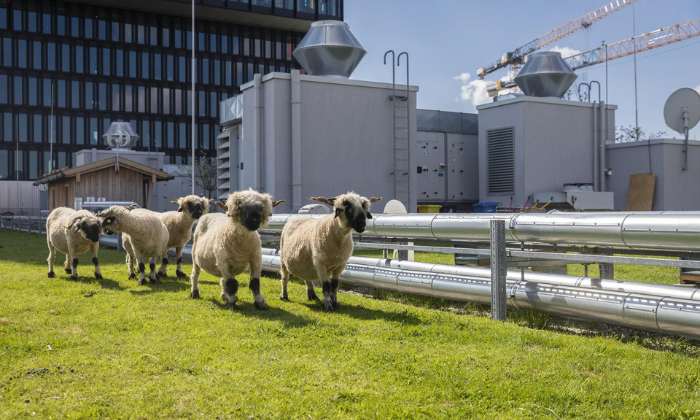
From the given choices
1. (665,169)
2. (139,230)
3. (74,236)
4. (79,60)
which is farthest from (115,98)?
(139,230)

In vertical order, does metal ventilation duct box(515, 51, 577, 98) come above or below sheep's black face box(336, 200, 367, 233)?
above

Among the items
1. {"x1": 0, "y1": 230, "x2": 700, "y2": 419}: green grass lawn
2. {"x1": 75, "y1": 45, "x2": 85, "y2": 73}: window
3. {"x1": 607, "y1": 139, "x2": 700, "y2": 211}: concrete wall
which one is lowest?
{"x1": 0, "y1": 230, "x2": 700, "y2": 419}: green grass lawn

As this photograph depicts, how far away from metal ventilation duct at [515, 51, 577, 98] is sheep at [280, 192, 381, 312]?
2330 cm

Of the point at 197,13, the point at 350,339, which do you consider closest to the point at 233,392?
the point at 350,339

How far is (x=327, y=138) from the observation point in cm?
2558


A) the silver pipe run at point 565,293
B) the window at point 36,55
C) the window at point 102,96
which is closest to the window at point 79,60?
the window at point 102,96

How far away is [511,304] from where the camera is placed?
802cm

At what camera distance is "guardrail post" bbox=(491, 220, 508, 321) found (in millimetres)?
7906

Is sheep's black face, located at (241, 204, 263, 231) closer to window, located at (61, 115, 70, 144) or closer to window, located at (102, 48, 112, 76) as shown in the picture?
window, located at (61, 115, 70, 144)

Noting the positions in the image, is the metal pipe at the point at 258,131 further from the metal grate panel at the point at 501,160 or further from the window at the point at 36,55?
the window at the point at 36,55

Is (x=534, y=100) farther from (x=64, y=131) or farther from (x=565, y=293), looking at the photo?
(x=64, y=131)

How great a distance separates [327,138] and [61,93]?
5287 centimetres

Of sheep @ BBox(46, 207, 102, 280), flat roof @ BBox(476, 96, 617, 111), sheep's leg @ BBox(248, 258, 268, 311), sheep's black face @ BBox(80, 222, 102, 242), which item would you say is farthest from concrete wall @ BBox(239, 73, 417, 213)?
sheep's leg @ BBox(248, 258, 268, 311)

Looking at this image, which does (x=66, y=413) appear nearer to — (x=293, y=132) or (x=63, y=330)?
(x=63, y=330)
